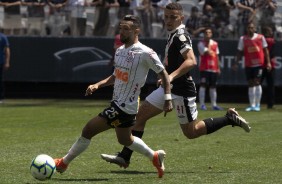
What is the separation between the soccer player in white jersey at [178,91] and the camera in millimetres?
11414

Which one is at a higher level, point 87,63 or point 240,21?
point 240,21

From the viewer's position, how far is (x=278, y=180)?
10.5 metres

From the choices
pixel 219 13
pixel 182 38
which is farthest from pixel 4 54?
pixel 182 38

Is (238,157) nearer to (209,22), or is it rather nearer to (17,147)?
(17,147)

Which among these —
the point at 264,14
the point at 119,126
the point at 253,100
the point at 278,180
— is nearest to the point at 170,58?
the point at 119,126

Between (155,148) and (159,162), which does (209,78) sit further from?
(159,162)

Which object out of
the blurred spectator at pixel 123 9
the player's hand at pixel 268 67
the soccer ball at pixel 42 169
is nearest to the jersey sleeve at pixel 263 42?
the player's hand at pixel 268 67

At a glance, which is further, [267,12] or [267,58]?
[267,12]

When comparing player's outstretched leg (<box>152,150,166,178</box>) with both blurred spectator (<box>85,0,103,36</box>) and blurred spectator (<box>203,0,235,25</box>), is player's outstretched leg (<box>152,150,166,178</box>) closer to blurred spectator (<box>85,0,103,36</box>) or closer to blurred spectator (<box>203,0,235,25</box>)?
blurred spectator (<box>203,0,235,25</box>)

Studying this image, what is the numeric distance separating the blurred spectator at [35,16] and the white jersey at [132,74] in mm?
16838

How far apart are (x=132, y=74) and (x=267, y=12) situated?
1570 cm

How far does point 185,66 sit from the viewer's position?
11195 mm

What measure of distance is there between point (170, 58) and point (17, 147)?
12.0ft

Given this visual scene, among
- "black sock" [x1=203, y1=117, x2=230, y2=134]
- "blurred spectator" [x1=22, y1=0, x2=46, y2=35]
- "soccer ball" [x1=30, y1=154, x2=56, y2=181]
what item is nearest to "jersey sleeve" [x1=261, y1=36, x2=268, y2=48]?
"blurred spectator" [x1=22, y1=0, x2=46, y2=35]
